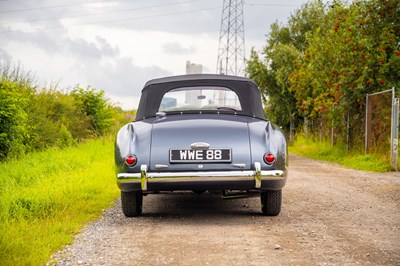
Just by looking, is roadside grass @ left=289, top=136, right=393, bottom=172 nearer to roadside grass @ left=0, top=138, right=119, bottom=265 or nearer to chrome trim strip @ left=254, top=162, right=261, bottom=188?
roadside grass @ left=0, top=138, right=119, bottom=265

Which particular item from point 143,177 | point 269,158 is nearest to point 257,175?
point 269,158

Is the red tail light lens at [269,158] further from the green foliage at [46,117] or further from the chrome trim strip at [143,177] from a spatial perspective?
the green foliage at [46,117]


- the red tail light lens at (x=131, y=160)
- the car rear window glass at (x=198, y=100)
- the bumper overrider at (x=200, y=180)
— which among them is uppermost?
the car rear window glass at (x=198, y=100)

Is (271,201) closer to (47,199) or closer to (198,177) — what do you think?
(198,177)

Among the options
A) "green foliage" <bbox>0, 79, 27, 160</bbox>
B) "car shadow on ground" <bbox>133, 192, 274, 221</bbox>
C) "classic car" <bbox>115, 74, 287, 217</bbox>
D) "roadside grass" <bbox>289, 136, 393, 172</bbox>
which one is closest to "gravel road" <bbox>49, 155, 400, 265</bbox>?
"car shadow on ground" <bbox>133, 192, 274, 221</bbox>

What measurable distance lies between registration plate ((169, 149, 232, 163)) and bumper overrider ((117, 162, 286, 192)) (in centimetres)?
14

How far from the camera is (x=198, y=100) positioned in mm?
8055

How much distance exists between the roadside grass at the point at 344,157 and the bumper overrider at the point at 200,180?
9269mm

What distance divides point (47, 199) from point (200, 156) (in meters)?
2.48

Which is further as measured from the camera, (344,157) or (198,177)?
(344,157)

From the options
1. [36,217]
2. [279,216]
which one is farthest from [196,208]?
[36,217]

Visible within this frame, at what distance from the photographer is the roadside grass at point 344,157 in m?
16.0

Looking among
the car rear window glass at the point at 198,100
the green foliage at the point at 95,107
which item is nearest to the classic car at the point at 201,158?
the car rear window glass at the point at 198,100

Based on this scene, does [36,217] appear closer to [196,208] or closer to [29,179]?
[196,208]
